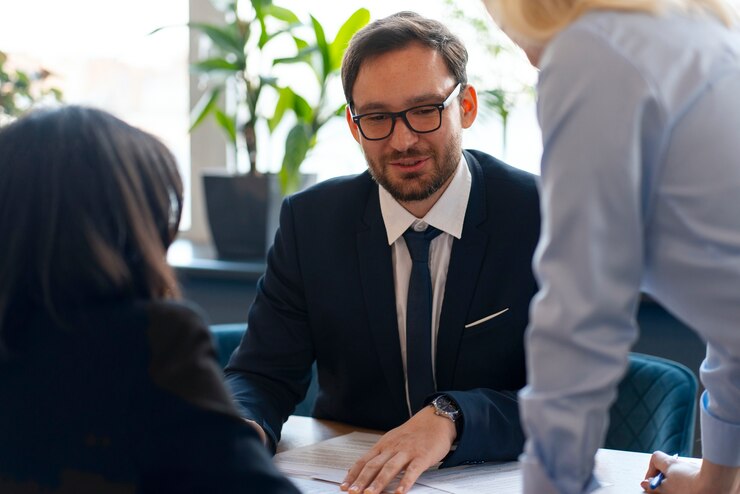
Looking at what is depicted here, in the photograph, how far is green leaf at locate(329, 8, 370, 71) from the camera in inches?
108

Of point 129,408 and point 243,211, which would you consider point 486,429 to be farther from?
point 243,211

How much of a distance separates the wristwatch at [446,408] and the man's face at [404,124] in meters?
0.43

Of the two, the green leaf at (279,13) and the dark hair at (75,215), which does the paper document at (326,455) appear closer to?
the dark hair at (75,215)

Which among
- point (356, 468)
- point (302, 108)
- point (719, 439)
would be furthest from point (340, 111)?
point (719, 439)

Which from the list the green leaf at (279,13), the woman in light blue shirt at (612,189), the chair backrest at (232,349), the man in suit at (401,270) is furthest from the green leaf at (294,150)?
the woman in light blue shirt at (612,189)

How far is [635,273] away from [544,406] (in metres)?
0.16

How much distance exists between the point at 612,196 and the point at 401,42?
39.8 inches

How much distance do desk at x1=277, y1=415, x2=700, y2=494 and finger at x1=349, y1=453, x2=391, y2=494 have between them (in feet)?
0.87

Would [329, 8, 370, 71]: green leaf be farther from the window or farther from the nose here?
the nose

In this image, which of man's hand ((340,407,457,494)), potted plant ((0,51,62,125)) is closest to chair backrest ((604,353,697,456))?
man's hand ((340,407,457,494))

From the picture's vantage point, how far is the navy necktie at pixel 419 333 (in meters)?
1.77

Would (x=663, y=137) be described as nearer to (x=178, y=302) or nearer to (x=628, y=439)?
(x=178, y=302)

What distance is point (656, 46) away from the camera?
3.05 feet

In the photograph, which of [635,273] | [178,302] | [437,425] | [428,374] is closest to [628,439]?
[428,374]
